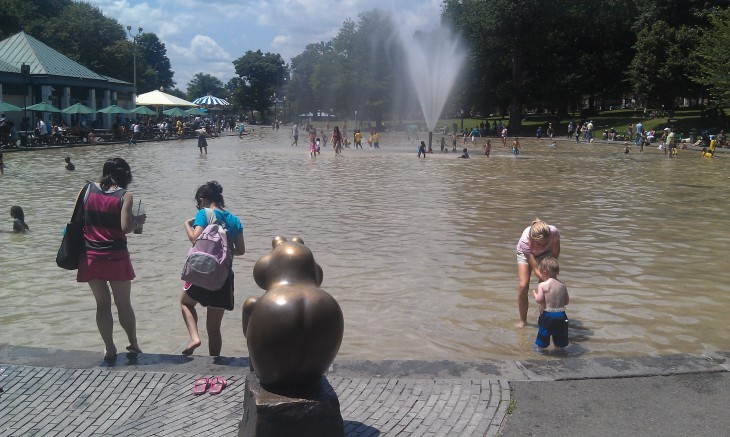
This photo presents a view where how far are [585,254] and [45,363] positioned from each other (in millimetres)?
8405

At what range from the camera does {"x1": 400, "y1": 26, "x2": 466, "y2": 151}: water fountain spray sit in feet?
172

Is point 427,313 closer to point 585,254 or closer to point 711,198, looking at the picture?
point 585,254

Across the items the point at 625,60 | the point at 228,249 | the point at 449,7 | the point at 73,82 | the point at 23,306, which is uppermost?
the point at 449,7

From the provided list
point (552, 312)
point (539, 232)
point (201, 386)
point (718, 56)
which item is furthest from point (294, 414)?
point (718, 56)

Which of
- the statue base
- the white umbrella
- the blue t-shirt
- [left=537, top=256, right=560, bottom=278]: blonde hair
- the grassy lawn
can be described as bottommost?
the statue base

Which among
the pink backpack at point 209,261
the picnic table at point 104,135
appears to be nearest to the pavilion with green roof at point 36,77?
the picnic table at point 104,135

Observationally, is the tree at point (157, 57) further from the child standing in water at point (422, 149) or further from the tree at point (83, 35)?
the child standing in water at point (422, 149)

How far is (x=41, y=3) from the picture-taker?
287 ft

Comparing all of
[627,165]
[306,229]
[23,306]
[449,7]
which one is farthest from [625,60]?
[23,306]

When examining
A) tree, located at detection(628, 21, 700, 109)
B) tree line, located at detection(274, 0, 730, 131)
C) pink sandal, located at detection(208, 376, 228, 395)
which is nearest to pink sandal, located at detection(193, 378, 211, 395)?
pink sandal, located at detection(208, 376, 228, 395)

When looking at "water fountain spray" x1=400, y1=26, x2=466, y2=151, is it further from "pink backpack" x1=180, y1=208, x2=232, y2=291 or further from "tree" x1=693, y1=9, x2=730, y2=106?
"pink backpack" x1=180, y1=208, x2=232, y2=291

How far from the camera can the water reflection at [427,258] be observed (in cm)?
732

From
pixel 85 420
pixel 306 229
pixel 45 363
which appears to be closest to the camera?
pixel 85 420

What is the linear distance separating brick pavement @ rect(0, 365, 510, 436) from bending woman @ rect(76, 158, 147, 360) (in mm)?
617
